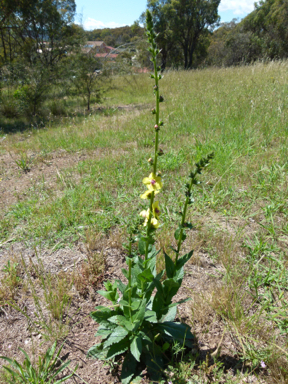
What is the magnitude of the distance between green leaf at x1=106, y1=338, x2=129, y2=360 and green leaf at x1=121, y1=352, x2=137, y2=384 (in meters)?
0.09

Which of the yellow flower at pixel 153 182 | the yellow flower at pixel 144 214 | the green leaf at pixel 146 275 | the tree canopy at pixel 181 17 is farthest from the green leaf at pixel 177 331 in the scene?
the tree canopy at pixel 181 17

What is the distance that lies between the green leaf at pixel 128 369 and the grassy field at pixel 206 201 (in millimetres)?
226

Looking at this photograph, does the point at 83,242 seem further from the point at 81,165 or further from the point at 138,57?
the point at 138,57

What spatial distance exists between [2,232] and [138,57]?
11664mm

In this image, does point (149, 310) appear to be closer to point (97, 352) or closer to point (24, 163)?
point (97, 352)

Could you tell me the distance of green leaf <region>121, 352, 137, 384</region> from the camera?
1.29 meters

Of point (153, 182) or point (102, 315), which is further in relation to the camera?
point (102, 315)

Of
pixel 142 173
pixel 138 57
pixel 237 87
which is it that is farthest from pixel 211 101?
pixel 138 57

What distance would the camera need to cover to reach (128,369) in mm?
1323

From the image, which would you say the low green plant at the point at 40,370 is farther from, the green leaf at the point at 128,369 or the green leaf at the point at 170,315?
the green leaf at the point at 170,315

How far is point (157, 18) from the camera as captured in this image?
19.1 m

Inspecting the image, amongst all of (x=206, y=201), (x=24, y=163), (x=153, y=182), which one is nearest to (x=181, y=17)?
(x=24, y=163)

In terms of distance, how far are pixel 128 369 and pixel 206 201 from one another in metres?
1.76

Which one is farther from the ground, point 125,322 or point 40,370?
point 125,322
